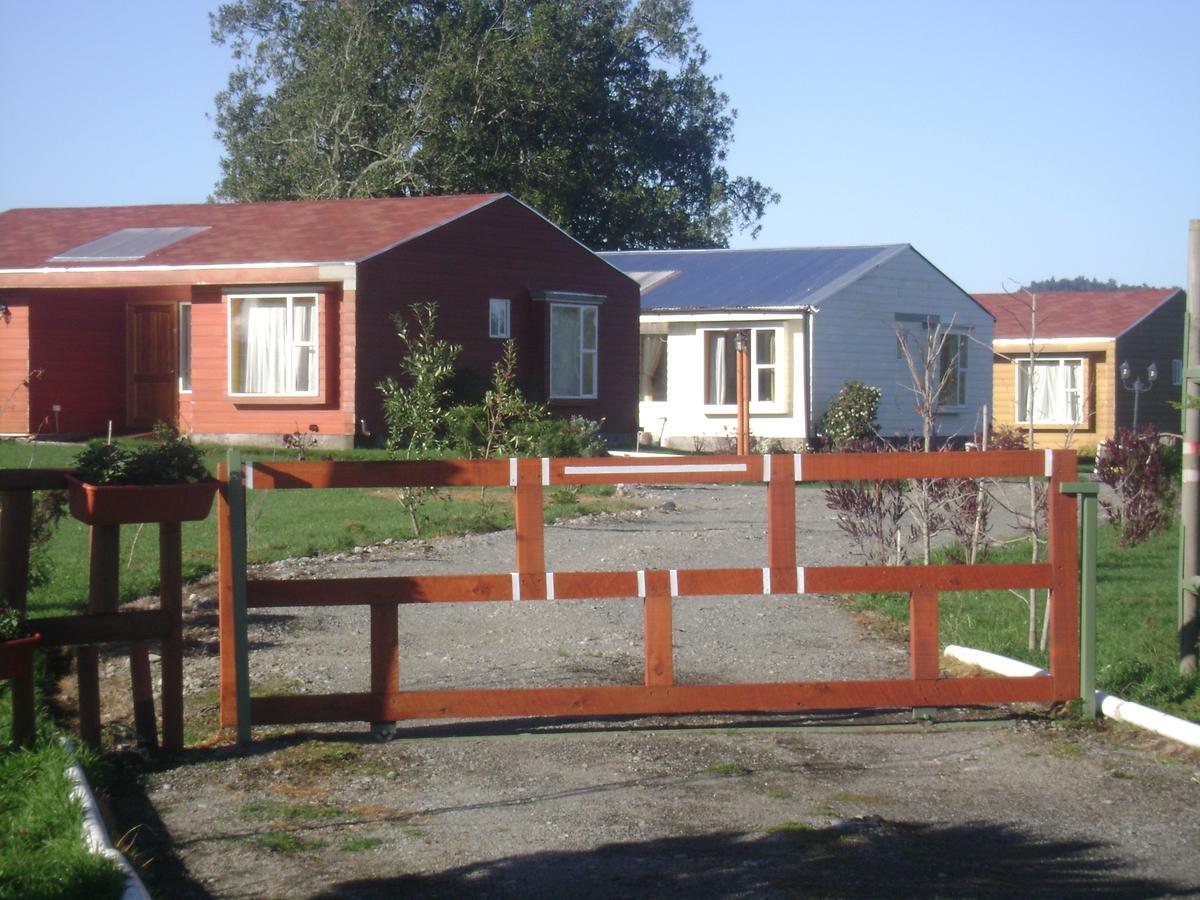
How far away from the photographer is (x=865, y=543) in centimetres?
1299

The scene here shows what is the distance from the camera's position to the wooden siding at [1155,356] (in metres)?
36.1

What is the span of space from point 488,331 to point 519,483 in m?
19.2

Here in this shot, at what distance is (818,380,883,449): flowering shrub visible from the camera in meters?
27.8

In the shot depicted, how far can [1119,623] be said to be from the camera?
31.6 feet

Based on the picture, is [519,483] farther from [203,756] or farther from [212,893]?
[212,893]

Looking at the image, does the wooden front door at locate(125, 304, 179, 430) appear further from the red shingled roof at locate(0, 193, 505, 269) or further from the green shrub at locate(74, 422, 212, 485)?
the green shrub at locate(74, 422, 212, 485)

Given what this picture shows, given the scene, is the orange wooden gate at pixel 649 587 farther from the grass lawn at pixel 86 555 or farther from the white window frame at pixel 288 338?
the white window frame at pixel 288 338

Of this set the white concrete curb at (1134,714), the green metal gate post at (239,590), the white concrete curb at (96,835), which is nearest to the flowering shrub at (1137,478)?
the white concrete curb at (1134,714)

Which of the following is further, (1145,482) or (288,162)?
(288,162)

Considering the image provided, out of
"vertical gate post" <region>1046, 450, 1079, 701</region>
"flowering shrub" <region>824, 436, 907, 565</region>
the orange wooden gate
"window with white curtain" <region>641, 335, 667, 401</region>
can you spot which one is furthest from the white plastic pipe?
"window with white curtain" <region>641, 335, 667, 401</region>

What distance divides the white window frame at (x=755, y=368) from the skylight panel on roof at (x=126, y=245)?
10.00m

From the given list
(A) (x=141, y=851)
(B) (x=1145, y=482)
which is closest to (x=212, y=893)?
(A) (x=141, y=851)

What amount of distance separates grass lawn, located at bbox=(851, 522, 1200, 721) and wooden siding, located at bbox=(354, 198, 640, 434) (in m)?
12.8

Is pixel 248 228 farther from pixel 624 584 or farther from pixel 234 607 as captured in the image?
pixel 624 584
